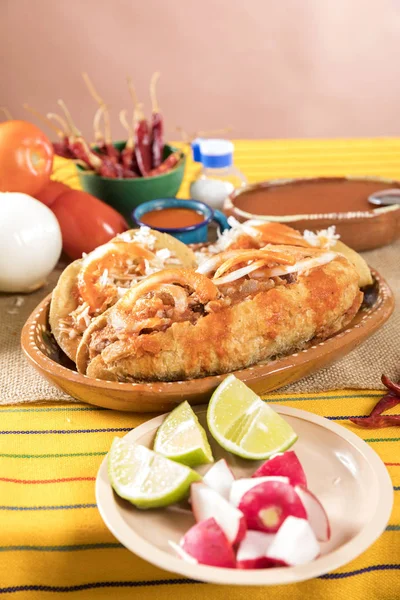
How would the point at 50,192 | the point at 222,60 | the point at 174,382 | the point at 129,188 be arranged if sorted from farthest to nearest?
1. the point at 222,60
2. the point at 129,188
3. the point at 50,192
4. the point at 174,382

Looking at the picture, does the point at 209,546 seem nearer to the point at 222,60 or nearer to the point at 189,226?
the point at 189,226

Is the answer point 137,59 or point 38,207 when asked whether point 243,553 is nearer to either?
point 38,207

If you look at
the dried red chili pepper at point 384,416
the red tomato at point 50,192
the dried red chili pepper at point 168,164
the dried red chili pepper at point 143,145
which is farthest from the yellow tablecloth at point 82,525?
the dried red chili pepper at point 143,145

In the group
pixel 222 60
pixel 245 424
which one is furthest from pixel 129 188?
pixel 222 60

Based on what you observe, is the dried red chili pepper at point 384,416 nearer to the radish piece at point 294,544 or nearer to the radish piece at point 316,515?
the radish piece at point 316,515

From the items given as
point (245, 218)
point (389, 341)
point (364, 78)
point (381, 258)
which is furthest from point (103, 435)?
point (364, 78)
